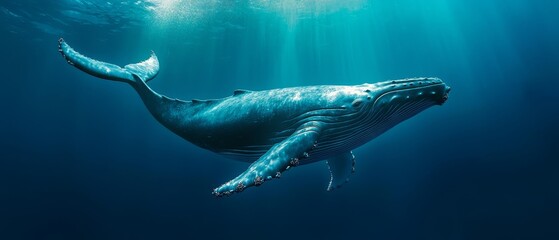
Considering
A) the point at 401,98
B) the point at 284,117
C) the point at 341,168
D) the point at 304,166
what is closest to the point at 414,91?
the point at 401,98

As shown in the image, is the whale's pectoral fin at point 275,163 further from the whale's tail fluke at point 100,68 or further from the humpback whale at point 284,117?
the whale's tail fluke at point 100,68

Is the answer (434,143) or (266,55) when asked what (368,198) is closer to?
(434,143)

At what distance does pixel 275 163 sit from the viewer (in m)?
4.99

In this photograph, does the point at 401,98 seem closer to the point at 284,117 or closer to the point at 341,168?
the point at 284,117

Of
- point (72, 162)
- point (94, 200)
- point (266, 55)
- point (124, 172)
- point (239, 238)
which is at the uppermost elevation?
Result: point (266, 55)

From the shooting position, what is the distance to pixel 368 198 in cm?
2309

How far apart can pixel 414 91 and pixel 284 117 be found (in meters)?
2.51

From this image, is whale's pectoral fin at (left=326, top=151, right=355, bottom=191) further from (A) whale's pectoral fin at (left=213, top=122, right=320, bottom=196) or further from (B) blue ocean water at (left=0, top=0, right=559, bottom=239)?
(B) blue ocean water at (left=0, top=0, right=559, bottom=239)

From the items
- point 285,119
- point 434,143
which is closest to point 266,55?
point 434,143

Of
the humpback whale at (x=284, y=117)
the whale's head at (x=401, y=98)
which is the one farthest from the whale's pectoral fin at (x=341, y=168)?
the whale's head at (x=401, y=98)

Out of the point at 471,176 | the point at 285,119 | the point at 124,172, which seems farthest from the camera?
the point at 124,172

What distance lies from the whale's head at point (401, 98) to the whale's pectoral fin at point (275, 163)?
4.46 ft

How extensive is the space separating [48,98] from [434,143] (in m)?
81.2

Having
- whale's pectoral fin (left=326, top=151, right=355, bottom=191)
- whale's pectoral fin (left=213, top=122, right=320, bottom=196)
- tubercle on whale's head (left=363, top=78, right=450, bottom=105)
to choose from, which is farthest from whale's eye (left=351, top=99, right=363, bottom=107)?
A: whale's pectoral fin (left=326, top=151, right=355, bottom=191)
